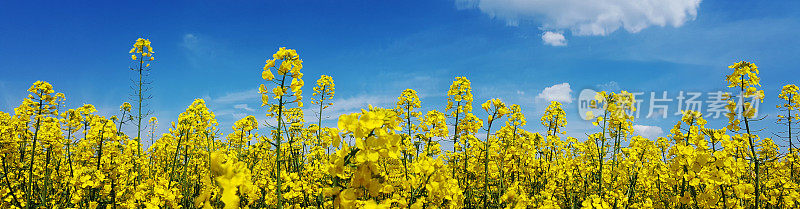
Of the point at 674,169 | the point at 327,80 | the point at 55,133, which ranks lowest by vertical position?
the point at 674,169

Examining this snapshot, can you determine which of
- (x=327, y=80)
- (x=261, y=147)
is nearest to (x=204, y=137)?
(x=261, y=147)

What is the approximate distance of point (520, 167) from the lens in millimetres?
6430

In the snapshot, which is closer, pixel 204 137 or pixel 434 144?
pixel 434 144

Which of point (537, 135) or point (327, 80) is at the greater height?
point (327, 80)

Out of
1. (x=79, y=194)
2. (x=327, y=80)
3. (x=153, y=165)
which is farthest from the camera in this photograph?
(x=153, y=165)

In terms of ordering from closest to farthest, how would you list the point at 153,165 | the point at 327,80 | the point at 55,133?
the point at 55,133
the point at 327,80
the point at 153,165

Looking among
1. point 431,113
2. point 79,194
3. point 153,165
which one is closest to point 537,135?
point 431,113

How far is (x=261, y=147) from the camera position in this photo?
8094mm

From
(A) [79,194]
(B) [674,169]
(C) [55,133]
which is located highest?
(C) [55,133]

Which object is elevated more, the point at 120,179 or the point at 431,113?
the point at 431,113

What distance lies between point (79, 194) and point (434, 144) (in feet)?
15.1

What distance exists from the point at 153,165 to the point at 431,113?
22.5 ft

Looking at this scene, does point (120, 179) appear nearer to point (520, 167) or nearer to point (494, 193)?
point (494, 193)

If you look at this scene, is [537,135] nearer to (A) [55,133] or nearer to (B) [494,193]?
(B) [494,193]
